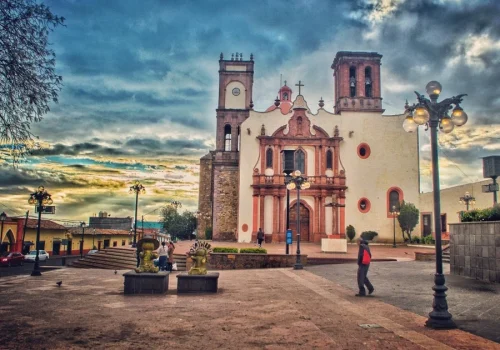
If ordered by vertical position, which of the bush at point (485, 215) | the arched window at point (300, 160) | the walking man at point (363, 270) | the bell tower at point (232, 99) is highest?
the bell tower at point (232, 99)

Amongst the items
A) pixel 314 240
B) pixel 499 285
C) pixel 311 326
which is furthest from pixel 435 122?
pixel 314 240

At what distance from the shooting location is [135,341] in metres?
6.47

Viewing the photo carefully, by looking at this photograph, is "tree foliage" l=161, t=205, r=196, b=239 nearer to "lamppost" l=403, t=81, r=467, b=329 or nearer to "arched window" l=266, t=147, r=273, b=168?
"arched window" l=266, t=147, r=273, b=168

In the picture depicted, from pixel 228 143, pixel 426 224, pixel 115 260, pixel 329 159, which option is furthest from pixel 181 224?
pixel 115 260

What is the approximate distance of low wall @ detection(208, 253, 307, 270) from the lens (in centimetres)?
2059

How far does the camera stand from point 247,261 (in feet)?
67.9

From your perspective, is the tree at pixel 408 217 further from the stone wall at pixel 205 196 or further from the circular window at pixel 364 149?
the stone wall at pixel 205 196

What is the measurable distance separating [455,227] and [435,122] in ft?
26.8

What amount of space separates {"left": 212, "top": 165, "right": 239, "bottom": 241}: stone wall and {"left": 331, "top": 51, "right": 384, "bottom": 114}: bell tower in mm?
11808

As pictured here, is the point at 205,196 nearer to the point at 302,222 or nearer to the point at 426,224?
the point at 302,222

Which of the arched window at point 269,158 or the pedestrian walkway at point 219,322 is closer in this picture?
the pedestrian walkway at point 219,322

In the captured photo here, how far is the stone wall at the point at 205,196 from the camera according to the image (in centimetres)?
4634

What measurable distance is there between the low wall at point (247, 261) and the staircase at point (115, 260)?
2.19 meters

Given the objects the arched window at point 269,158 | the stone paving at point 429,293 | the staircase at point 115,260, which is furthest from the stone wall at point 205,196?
the stone paving at point 429,293
